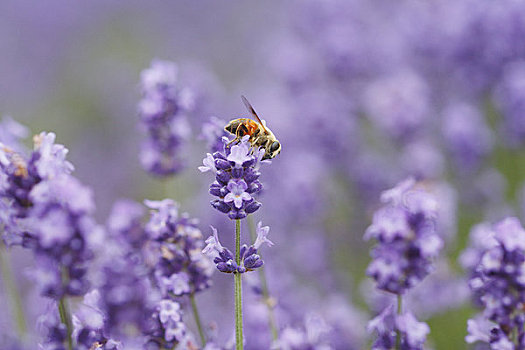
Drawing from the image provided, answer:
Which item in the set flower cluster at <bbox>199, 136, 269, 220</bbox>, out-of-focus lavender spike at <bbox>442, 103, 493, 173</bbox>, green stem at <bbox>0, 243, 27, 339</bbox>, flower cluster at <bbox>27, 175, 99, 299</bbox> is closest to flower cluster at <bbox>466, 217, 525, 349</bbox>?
flower cluster at <bbox>199, 136, 269, 220</bbox>

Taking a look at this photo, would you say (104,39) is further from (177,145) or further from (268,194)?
(177,145)

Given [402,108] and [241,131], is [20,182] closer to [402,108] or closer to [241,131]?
[241,131]

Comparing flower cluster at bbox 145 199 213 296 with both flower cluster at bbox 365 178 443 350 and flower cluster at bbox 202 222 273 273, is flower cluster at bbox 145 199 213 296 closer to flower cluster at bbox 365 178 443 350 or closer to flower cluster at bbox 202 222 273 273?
flower cluster at bbox 202 222 273 273

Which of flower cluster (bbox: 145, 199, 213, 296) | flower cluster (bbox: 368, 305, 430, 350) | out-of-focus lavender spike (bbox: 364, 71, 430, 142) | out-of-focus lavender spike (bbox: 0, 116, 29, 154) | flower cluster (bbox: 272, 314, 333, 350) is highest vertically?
out-of-focus lavender spike (bbox: 364, 71, 430, 142)

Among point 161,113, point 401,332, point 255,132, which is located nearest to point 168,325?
point 401,332

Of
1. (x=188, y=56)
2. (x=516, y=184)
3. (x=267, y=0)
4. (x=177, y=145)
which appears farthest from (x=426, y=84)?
(x=267, y=0)

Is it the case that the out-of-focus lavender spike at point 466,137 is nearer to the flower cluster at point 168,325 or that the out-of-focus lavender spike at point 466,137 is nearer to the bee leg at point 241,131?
the bee leg at point 241,131
